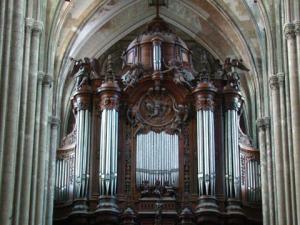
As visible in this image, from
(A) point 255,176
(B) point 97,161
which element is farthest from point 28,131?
(A) point 255,176

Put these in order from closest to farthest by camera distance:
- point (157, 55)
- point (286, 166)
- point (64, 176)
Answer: point (286, 166), point (64, 176), point (157, 55)

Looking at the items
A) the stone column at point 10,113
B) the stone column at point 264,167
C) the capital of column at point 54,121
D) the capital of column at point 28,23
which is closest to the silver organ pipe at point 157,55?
the capital of column at point 54,121

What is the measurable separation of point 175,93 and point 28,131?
1003 cm

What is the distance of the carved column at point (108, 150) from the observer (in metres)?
34.6

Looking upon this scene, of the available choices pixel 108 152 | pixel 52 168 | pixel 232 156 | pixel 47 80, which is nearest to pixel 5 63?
pixel 47 80

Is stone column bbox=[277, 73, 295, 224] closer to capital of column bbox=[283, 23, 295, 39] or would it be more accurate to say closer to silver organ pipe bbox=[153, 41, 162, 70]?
capital of column bbox=[283, 23, 295, 39]

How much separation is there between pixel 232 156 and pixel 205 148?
1.21 meters

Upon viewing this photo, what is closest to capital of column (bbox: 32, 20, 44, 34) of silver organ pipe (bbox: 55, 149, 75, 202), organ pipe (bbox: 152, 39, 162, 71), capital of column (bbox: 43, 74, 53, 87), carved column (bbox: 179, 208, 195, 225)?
capital of column (bbox: 43, 74, 53, 87)

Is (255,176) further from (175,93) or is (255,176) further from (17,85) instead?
(17,85)

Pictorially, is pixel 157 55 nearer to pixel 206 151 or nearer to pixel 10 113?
pixel 206 151

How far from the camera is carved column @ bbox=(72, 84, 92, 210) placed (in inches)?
1394

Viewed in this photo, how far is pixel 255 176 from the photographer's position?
36.7 m

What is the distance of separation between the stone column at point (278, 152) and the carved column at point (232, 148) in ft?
11.4

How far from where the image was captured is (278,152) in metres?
31.4
